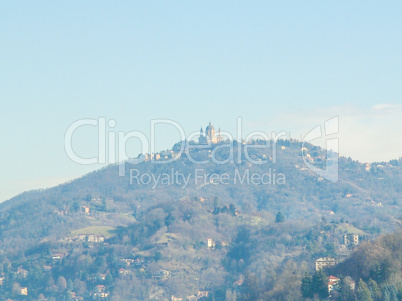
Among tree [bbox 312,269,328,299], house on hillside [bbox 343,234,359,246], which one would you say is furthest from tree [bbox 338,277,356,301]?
house on hillside [bbox 343,234,359,246]

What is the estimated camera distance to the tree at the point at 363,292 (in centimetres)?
8125

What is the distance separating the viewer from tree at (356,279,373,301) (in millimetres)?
81250

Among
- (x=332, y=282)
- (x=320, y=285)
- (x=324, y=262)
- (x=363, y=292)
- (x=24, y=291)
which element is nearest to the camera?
(x=363, y=292)

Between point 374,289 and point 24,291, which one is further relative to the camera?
point 24,291

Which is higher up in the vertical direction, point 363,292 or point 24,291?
point 363,292

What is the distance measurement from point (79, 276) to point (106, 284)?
6.38 m

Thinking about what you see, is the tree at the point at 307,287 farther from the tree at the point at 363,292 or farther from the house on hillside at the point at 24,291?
the house on hillside at the point at 24,291

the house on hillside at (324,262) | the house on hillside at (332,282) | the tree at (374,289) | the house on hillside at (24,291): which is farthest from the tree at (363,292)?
the house on hillside at (24,291)

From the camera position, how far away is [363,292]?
268 feet

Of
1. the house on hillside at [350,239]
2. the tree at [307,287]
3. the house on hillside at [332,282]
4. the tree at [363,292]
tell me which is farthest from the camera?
the house on hillside at [350,239]

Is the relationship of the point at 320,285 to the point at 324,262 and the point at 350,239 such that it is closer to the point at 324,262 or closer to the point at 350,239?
the point at 324,262

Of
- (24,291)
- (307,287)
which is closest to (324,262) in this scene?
(307,287)

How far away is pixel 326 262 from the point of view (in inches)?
4552

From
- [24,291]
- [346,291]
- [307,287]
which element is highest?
[346,291]
